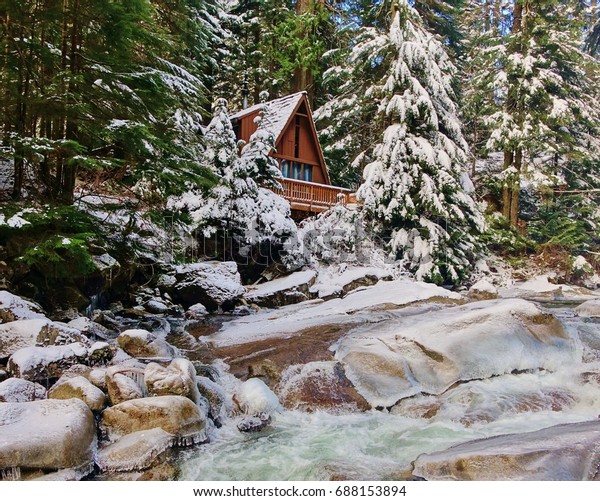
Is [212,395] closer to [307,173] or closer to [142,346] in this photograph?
[142,346]

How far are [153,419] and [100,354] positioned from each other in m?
1.52

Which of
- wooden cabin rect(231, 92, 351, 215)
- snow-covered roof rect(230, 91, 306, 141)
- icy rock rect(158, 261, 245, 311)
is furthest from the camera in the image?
snow-covered roof rect(230, 91, 306, 141)

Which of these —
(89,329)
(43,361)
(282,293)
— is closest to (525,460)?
(43,361)

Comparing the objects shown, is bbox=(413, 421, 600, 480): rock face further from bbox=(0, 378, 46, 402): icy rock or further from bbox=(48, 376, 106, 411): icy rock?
bbox=(0, 378, 46, 402): icy rock

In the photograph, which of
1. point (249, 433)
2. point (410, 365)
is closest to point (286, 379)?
point (249, 433)

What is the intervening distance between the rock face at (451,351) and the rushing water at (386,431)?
178 millimetres

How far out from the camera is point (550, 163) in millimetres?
17672

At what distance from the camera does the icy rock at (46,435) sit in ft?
11.5

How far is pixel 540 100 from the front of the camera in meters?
17.4

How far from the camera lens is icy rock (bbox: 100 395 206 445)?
4.23m

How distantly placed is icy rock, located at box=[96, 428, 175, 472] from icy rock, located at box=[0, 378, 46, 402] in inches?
40.4

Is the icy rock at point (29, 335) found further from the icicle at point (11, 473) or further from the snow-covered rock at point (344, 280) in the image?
the snow-covered rock at point (344, 280)

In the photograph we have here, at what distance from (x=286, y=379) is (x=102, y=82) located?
18.4ft

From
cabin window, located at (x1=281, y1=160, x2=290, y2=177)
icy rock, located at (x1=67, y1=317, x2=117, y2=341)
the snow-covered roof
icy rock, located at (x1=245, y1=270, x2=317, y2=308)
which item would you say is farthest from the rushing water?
cabin window, located at (x1=281, y1=160, x2=290, y2=177)
